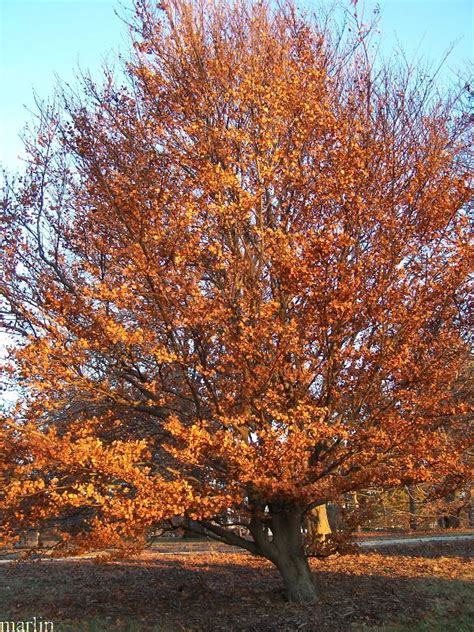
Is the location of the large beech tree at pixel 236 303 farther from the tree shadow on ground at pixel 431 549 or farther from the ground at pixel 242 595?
the tree shadow on ground at pixel 431 549

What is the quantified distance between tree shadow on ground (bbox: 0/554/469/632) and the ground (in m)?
0.01

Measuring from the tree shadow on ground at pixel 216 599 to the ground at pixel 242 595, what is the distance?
15 mm

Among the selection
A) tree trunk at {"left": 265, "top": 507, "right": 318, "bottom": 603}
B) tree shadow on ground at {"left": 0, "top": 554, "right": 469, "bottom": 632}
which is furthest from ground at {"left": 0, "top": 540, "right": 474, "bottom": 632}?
tree trunk at {"left": 265, "top": 507, "right": 318, "bottom": 603}

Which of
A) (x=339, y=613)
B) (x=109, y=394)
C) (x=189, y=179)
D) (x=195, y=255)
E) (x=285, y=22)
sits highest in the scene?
(x=285, y=22)

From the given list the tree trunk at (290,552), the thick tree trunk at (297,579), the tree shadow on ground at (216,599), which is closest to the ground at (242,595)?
the tree shadow on ground at (216,599)

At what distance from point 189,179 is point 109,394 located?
310 cm

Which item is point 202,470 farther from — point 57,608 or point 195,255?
point 57,608

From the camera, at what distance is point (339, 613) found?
25.0 ft

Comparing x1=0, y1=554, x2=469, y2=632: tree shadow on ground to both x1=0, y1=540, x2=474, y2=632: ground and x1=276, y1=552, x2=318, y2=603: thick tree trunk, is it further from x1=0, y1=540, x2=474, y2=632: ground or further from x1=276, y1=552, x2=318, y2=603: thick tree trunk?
x1=276, y1=552, x2=318, y2=603: thick tree trunk

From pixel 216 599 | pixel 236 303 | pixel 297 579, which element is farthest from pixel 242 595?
pixel 236 303

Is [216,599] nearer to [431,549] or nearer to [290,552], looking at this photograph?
[290,552]

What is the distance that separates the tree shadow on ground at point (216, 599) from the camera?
752 cm

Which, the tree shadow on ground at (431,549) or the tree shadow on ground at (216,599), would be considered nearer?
the tree shadow on ground at (216,599)

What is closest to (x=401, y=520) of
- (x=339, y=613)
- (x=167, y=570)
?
(x=167, y=570)
